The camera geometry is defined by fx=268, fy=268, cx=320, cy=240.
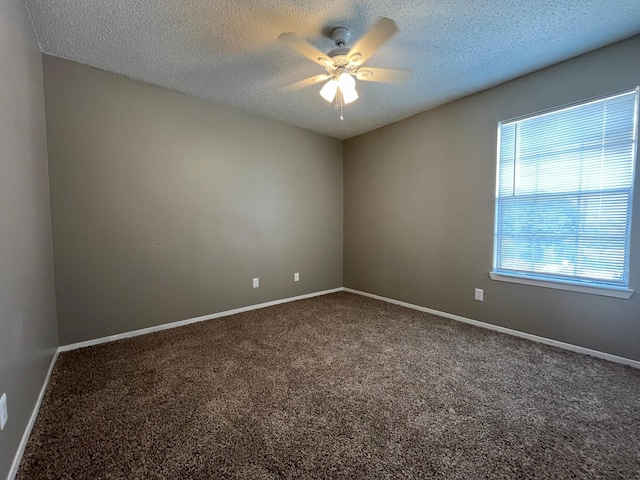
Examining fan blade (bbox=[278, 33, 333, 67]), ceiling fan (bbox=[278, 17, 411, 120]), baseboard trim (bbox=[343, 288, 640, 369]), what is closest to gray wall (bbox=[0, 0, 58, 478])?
fan blade (bbox=[278, 33, 333, 67])

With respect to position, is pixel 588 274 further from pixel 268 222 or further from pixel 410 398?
pixel 268 222

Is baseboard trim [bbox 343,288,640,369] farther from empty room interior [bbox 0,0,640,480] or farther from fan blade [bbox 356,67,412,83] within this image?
fan blade [bbox 356,67,412,83]

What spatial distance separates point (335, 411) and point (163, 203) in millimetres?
2560

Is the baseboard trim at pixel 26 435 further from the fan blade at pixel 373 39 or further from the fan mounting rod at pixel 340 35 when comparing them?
the fan mounting rod at pixel 340 35

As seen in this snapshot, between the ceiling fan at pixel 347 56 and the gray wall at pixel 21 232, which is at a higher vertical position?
the ceiling fan at pixel 347 56

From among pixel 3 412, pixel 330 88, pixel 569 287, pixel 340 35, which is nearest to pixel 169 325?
pixel 3 412

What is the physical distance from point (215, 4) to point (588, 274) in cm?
348

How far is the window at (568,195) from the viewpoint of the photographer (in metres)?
2.10

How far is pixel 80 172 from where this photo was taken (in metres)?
2.37

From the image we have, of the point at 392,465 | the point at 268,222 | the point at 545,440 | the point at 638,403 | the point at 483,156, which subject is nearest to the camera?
the point at 392,465

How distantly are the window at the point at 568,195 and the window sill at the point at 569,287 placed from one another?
0.03 ft

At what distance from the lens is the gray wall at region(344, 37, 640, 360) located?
7.06 feet

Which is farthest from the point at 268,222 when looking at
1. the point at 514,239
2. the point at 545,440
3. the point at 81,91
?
the point at 545,440

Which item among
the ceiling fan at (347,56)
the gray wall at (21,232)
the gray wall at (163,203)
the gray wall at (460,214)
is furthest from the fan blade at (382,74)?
the gray wall at (21,232)
